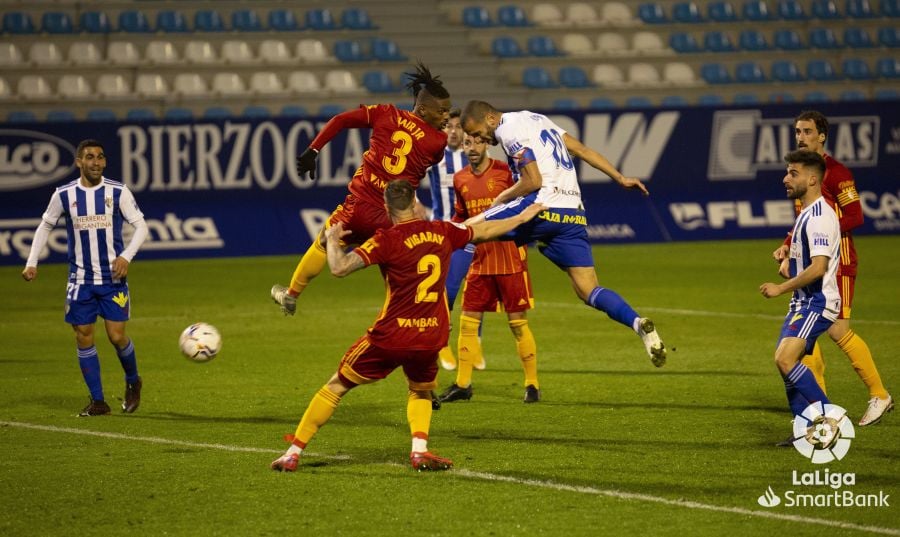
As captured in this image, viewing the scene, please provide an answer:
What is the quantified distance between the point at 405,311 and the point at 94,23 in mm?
20829

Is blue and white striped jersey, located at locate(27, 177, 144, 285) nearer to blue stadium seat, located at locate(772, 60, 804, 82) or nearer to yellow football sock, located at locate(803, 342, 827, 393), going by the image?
yellow football sock, located at locate(803, 342, 827, 393)

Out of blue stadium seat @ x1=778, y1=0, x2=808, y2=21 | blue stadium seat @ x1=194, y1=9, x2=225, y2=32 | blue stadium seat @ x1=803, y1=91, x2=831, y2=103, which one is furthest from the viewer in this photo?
blue stadium seat @ x1=778, y1=0, x2=808, y2=21

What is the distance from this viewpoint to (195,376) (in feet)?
39.1

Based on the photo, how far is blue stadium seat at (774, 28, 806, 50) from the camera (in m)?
30.5

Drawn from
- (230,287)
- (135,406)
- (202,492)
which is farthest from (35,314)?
(202,492)

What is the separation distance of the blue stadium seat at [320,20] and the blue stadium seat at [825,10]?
11.8 metres

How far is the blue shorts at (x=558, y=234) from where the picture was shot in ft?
30.8

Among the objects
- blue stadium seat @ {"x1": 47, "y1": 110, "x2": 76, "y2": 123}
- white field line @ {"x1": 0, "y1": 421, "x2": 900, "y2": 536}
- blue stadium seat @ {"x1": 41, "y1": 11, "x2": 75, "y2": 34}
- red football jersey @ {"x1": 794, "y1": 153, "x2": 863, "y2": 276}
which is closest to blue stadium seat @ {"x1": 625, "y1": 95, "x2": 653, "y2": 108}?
blue stadium seat @ {"x1": 47, "y1": 110, "x2": 76, "y2": 123}

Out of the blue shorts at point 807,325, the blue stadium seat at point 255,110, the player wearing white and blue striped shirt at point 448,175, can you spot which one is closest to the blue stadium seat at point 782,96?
the blue stadium seat at point 255,110

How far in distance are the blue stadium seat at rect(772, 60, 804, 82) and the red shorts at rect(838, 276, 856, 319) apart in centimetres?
2107

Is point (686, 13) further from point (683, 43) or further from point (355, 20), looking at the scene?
point (355, 20)

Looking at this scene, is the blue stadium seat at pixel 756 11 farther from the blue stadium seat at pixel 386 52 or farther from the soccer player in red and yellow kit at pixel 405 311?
the soccer player in red and yellow kit at pixel 405 311

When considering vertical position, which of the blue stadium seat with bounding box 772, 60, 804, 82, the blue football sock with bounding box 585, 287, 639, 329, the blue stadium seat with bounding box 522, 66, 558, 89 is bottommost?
the blue football sock with bounding box 585, 287, 639, 329

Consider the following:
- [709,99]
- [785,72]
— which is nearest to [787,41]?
[785,72]
